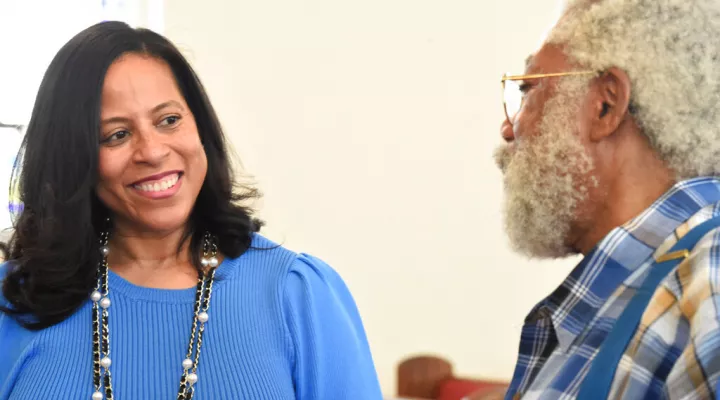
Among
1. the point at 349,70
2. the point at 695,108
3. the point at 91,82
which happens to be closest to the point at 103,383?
the point at 91,82

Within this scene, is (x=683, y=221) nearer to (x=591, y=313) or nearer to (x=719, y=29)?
(x=591, y=313)

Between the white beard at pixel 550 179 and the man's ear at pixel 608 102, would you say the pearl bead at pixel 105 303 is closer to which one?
the white beard at pixel 550 179

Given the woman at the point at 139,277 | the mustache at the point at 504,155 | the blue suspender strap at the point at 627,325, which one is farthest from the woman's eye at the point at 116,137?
the blue suspender strap at the point at 627,325

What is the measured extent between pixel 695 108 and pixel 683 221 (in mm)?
196

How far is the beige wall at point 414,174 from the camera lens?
10.0ft

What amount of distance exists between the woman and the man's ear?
71 cm

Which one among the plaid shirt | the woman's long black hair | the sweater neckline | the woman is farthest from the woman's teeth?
the plaid shirt

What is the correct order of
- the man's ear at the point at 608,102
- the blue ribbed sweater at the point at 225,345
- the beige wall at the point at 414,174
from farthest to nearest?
the beige wall at the point at 414,174 < the blue ribbed sweater at the point at 225,345 < the man's ear at the point at 608,102

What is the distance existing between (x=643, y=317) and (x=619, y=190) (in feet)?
0.97

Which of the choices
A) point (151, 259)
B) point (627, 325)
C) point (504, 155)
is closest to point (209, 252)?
point (151, 259)

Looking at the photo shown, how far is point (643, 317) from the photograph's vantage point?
3.15 ft

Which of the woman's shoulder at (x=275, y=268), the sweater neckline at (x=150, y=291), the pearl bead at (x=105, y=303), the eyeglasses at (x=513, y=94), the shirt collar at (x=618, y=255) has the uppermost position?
the eyeglasses at (x=513, y=94)

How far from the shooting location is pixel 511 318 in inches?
120

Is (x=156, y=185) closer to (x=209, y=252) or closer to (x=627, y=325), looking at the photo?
(x=209, y=252)
